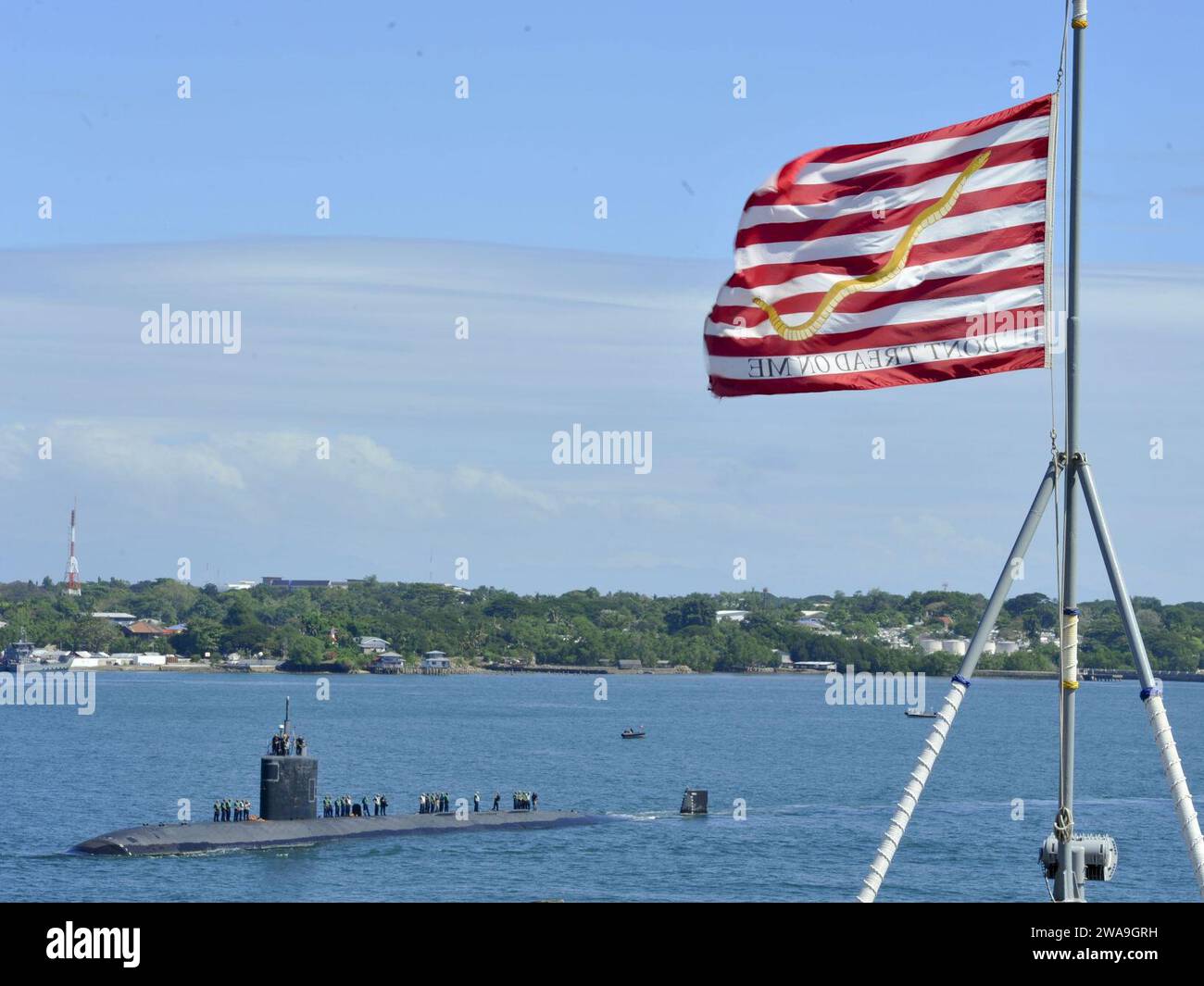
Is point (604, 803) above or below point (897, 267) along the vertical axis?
below

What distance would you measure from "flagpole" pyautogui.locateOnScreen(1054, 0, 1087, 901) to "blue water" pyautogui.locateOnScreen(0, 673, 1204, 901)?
136 feet

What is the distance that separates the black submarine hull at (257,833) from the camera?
59938 millimetres

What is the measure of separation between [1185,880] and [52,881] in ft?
141

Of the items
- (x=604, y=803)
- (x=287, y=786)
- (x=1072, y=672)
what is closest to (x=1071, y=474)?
(x=1072, y=672)

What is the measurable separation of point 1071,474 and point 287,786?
50.6 meters

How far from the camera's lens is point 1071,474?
627 inches

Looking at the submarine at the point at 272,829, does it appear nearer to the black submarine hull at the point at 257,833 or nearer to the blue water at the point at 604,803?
the black submarine hull at the point at 257,833

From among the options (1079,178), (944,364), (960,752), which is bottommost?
(960,752)

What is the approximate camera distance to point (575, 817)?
250 feet

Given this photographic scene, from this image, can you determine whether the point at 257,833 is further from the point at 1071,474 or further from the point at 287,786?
the point at 1071,474

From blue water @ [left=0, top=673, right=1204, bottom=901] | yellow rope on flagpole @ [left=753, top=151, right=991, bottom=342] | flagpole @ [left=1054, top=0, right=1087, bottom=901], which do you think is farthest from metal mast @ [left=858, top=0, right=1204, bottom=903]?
blue water @ [left=0, top=673, right=1204, bottom=901]

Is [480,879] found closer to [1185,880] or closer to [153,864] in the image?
[153,864]
